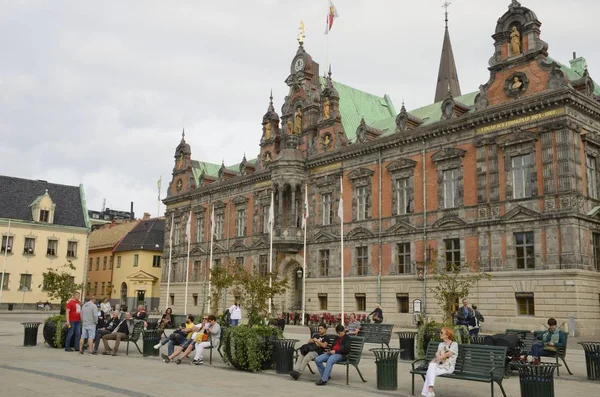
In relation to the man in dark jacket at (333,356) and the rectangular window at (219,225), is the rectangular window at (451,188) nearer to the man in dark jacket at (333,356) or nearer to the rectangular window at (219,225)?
the man in dark jacket at (333,356)

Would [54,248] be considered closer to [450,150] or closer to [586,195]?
[450,150]

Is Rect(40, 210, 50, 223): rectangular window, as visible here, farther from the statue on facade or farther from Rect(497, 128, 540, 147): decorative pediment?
the statue on facade

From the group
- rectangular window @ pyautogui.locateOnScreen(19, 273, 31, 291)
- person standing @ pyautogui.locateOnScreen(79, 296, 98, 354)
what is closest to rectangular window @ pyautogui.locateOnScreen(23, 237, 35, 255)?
rectangular window @ pyautogui.locateOnScreen(19, 273, 31, 291)

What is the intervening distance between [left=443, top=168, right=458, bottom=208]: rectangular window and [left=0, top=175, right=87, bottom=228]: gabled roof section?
147 feet

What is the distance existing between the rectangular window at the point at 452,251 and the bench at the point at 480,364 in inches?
944

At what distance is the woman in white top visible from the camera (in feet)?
39.7

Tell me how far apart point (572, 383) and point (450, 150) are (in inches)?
955

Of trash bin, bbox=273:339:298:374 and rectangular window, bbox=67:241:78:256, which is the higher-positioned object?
rectangular window, bbox=67:241:78:256

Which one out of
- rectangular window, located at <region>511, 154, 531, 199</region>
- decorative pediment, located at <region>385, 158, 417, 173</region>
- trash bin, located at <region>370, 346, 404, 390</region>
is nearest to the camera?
trash bin, located at <region>370, 346, 404, 390</region>

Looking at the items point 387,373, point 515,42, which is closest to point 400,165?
point 515,42

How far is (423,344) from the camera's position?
17.8m

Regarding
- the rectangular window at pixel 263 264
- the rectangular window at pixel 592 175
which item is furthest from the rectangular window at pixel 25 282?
the rectangular window at pixel 592 175

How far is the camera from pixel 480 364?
1261cm

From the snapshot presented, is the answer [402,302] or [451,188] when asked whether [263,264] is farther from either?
[451,188]
